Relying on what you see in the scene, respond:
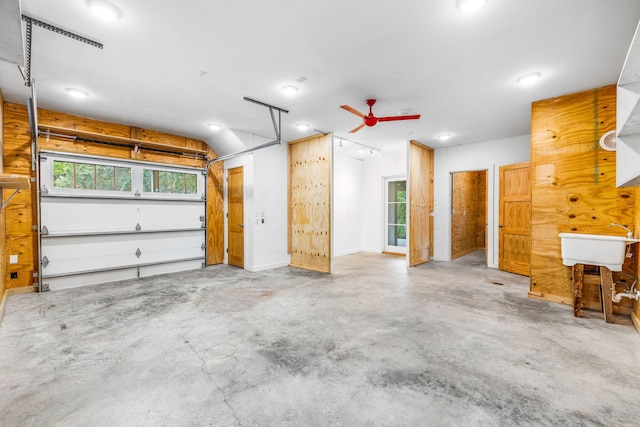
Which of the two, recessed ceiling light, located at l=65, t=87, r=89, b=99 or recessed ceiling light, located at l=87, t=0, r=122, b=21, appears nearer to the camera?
recessed ceiling light, located at l=87, t=0, r=122, b=21

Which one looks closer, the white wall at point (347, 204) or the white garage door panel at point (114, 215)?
the white garage door panel at point (114, 215)

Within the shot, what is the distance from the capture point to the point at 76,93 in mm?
3879

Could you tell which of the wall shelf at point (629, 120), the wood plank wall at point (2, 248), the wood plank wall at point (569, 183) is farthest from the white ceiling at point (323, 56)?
the wall shelf at point (629, 120)

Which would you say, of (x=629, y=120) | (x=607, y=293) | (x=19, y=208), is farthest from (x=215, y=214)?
(x=607, y=293)

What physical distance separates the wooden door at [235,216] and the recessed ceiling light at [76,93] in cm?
287

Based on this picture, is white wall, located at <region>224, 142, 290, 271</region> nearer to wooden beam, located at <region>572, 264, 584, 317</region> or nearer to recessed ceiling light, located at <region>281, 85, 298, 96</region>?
recessed ceiling light, located at <region>281, 85, 298, 96</region>

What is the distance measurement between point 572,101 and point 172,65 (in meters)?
5.09

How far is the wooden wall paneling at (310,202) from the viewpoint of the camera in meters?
5.75

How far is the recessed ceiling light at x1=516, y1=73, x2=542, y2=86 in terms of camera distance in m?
3.28

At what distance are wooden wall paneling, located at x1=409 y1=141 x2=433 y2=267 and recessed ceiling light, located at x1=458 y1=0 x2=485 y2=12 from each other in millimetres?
4237

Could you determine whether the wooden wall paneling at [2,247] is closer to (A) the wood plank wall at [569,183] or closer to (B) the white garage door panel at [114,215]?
(B) the white garage door panel at [114,215]

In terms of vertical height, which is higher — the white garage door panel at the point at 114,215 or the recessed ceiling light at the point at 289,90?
the recessed ceiling light at the point at 289,90

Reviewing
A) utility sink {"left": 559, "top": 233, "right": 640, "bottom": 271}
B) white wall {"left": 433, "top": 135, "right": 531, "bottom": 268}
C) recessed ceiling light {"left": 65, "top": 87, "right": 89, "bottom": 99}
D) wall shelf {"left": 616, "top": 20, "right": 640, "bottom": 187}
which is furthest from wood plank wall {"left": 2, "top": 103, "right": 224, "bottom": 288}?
utility sink {"left": 559, "top": 233, "right": 640, "bottom": 271}

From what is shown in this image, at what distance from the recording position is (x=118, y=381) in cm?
210
